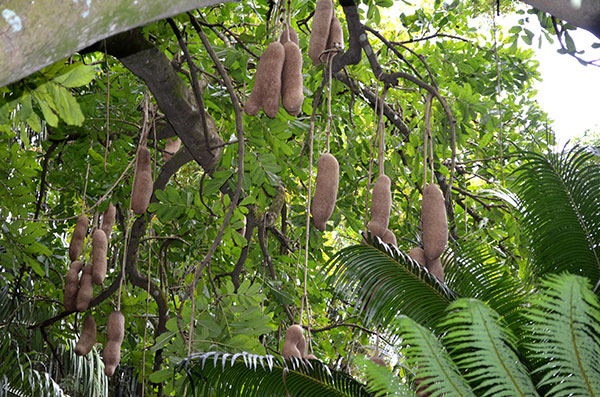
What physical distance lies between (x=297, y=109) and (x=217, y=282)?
2.09 meters

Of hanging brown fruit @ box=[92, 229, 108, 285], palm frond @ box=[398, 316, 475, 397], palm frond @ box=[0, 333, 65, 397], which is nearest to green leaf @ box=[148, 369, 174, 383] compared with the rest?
hanging brown fruit @ box=[92, 229, 108, 285]

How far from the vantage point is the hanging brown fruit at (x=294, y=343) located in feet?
5.85

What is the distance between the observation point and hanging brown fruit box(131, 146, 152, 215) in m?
2.27

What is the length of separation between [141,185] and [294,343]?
825 millimetres

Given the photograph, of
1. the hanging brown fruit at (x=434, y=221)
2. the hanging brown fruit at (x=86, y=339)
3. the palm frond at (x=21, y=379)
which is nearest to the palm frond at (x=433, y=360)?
the hanging brown fruit at (x=434, y=221)

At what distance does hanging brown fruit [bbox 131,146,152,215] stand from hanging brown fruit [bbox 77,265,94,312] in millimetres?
576

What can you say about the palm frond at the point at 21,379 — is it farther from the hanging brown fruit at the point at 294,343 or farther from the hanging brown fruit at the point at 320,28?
the hanging brown fruit at the point at 320,28

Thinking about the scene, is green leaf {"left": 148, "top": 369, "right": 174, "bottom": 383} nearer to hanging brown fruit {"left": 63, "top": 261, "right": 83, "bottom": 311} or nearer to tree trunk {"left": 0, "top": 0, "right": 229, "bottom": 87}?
hanging brown fruit {"left": 63, "top": 261, "right": 83, "bottom": 311}

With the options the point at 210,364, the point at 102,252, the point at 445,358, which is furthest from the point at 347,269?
the point at 102,252

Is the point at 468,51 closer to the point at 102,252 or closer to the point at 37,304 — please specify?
the point at 102,252

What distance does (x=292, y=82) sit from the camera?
5.61 feet

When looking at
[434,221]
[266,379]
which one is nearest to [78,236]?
[266,379]

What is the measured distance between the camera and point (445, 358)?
3.88 ft

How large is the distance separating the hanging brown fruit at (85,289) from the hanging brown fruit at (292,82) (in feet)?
4.55
